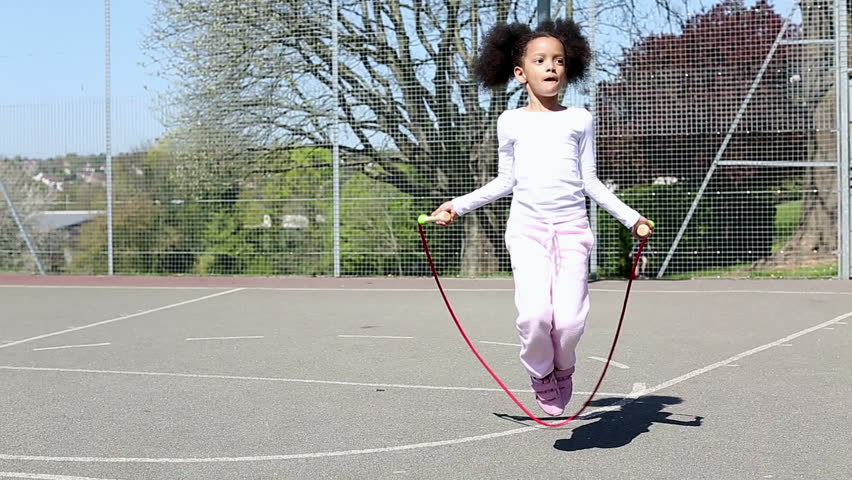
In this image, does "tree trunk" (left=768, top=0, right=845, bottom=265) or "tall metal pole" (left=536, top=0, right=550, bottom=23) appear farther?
"tree trunk" (left=768, top=0, right=845, bottom=265)

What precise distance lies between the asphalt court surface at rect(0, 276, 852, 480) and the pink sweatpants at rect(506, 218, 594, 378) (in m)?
0.46

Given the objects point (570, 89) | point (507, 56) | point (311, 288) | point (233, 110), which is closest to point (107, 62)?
point (233, 110)

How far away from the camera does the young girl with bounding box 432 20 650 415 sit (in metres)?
5.08

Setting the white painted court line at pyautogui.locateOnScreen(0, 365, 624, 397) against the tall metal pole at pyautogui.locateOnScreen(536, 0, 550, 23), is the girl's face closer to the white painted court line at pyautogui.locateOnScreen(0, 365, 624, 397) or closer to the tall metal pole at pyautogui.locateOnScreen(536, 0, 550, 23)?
the white painted court line at pyautogui.locateOnScreen(0, 365, 624, 397)

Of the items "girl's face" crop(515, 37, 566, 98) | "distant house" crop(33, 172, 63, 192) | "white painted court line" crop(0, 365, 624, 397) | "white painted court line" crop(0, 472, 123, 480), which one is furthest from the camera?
"distant house" crop(33, 172, 63, 192)

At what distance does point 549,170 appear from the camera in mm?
5258

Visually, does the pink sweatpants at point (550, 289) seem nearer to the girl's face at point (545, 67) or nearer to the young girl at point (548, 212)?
the young girl at point (548, 212)

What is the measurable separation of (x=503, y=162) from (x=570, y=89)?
344 inches

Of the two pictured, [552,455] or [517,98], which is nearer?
[552,455]

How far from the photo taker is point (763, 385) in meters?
Answer: 6.68

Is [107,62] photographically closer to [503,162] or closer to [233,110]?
[233,110]

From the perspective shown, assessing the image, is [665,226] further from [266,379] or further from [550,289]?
[550,289]

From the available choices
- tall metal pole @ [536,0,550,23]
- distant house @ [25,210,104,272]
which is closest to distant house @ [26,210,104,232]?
distant house @ [25,210,104,272]

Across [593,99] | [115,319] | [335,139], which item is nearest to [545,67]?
[115,319]
